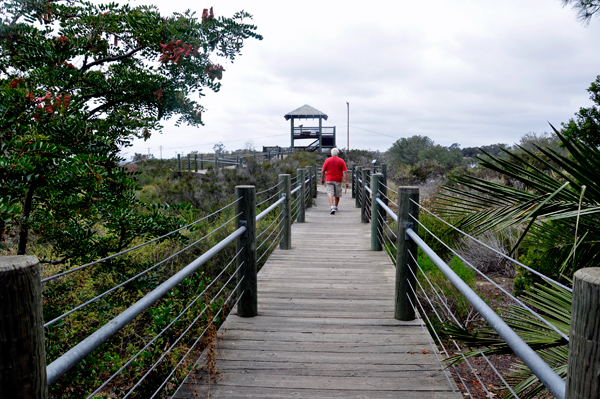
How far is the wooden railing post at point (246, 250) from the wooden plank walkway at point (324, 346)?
0.15 metres

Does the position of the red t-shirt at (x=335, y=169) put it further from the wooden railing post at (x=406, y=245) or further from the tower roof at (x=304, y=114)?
the tower roof at (x=304, y=114)

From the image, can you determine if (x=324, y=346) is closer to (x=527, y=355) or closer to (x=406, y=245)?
(x=406, y=245)

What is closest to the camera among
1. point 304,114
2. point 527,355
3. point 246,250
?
point 527,355

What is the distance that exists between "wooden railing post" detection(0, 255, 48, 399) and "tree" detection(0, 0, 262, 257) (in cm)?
183

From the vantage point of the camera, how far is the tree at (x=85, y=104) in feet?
10.9

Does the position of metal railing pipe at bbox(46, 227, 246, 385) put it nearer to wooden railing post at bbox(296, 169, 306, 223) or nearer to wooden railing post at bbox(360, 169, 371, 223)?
wooden railing post at bbox(296, 169, 306, 223)

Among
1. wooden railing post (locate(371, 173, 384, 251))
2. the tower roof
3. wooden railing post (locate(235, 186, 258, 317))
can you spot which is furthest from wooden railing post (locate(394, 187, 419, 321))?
the tower roof

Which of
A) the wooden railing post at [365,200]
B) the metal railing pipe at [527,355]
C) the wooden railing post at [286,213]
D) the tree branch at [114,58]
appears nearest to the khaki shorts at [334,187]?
the wooden railing post at [365,200]

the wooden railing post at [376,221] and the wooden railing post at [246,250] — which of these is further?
the wooden railing post at [376,221]

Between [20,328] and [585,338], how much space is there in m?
1.49

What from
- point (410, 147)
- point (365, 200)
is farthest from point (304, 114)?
point (365, 200)

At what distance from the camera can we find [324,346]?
3393mm

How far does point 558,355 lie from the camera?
8.39 ft

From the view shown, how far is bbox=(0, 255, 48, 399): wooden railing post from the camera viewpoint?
3.74 ft
